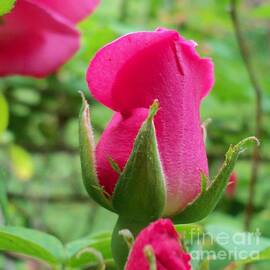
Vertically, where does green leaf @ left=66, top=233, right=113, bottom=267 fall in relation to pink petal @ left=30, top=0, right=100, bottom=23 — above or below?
below

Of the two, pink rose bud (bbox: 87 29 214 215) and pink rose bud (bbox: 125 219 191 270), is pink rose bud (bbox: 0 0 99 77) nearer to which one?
pink rose bud (bbox: 87 29 214 215)

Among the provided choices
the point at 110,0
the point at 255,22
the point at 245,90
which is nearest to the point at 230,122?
the point at 245,90

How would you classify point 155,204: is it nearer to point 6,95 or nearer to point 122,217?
point 122,217

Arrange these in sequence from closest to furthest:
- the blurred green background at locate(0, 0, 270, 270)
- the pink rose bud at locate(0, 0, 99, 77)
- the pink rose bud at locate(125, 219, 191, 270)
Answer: the pink rose bud at locate(125, 219, 191, 270)
the pink rose bud at locate(0, 0, 99, 77)
the blurred green background at locate(0, 0, 270, 270)

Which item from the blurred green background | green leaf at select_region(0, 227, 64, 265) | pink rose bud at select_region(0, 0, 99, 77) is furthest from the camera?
the blurred green background

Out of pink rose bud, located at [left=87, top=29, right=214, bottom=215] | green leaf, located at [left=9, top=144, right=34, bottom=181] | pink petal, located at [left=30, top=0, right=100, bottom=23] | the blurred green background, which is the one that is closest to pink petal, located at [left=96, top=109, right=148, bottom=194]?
pink rose bud, located at [left=87, top=29, right=214, bottom=215]

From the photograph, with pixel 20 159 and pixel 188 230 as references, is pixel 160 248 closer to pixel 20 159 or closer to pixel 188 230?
pixel 188 230

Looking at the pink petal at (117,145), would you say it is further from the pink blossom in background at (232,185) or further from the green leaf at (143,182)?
the pink blossom in background at (232,185)

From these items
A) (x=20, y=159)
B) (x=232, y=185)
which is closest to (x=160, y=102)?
(x=232, y=185)
